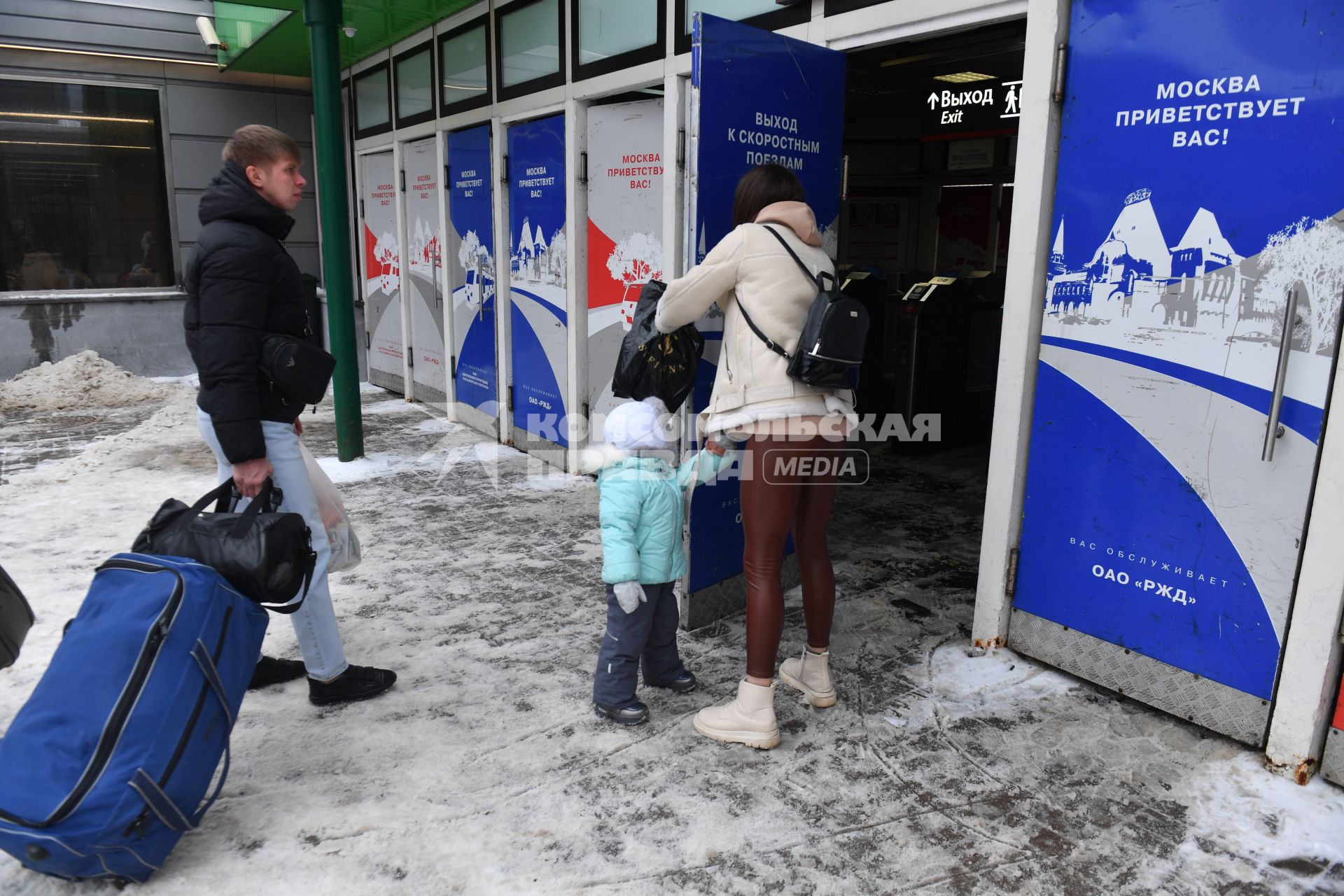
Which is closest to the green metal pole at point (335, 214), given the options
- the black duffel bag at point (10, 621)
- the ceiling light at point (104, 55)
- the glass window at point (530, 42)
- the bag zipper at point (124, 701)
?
the glass window at point (530, 42)

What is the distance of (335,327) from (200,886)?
4484 mm

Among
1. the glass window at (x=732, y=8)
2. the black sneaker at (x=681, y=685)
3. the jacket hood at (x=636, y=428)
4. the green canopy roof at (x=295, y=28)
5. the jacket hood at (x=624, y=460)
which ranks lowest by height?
the black sneaker at (x=681, y=685)

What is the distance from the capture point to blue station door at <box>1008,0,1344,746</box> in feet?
8.30

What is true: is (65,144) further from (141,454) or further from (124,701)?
(124,701)

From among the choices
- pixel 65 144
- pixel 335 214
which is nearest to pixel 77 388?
pixel 65 144

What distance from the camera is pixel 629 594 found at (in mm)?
2758

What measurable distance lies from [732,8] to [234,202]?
2.62m

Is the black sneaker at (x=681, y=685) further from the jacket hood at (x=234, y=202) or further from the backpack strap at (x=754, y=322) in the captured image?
the jacket hood at (x=234, y=202)

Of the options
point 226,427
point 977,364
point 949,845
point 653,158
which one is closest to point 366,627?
point 226,427

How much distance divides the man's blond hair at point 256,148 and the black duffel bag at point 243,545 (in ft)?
3.28

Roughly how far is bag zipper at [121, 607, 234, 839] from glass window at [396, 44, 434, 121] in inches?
240

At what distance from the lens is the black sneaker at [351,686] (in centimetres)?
307

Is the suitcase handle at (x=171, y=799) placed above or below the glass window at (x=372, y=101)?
below

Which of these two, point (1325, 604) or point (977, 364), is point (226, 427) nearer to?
point (1325, 604)
